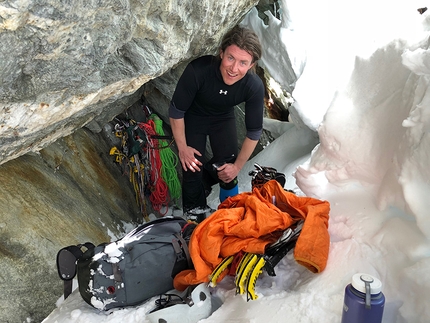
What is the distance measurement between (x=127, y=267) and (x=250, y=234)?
60 cm

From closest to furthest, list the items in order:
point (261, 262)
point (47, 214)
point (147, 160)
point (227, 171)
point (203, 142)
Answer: point (261, 262)
point (47, 214)
point (227, 171)
point (203, 142)
point (147, 160)

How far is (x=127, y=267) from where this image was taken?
5.56 ft

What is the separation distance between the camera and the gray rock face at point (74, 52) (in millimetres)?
1377

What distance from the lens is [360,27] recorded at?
156 inches

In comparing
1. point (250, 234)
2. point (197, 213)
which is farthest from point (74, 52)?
point (197, 213)

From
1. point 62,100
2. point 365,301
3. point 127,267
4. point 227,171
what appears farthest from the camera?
point 227,171

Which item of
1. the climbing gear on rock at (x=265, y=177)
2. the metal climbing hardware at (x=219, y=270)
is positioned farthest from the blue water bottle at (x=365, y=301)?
the climbing gear on rock at (x=265, y=177)

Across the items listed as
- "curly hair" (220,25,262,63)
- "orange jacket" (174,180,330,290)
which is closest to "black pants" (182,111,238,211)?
"curly hair" (220,25,262,63)

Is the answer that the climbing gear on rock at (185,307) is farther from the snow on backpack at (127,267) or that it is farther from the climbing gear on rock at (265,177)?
the climbing gear on rock at (265,177)

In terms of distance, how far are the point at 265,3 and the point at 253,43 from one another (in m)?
2.75

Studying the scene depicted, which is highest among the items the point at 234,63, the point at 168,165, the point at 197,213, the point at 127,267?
the point at 234,63

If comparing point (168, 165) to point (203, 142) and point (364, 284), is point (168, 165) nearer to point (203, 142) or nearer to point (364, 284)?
point (203, 142)

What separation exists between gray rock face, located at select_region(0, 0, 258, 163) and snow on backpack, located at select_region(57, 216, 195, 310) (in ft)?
2.48

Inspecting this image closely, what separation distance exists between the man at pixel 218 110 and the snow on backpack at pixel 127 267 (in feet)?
3.16
